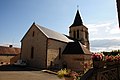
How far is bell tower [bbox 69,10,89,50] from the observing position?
4078 centimetres

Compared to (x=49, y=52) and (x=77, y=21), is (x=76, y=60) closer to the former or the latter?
(x=49, y=52)

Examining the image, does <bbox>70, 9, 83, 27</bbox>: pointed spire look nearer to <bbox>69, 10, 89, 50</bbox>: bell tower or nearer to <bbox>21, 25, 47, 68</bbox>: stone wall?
<bbox>69, 10, 89, 50</bbox>: bell tower

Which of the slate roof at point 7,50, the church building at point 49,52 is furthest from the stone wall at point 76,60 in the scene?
the slate roof at point 7,50

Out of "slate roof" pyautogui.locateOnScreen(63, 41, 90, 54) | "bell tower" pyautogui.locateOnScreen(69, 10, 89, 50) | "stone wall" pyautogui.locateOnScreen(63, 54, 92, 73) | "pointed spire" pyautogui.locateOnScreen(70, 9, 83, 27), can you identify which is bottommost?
"stone wall" pyautogui.locateOnScreen(63, 54, 92, 73)

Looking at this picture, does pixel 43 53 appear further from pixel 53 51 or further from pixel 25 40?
pixel 25 40

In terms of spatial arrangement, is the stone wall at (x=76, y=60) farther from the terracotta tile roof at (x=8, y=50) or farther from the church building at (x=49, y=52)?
the terracotta tile roof at (x=8, y=50)

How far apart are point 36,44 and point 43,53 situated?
2648 mm

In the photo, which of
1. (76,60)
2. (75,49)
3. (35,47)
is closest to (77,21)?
(75,49)

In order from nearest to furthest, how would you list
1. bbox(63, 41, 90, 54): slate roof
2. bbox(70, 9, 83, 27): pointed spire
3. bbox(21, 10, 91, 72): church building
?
1. bbox(21, 10, 91, 72): church building
2. bbox(63, 41, 90, 54): slate roof
3. bbox(70, 9, 83, 27): pointed spire

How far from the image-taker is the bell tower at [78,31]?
1606 inches

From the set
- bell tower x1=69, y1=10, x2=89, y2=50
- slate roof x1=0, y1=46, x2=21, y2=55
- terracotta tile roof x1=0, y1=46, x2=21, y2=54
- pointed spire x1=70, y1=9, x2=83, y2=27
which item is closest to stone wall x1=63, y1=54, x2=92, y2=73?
bell tower x1=69, y1=10, x2=89, y2=50

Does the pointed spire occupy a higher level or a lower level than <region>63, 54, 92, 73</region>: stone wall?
higher

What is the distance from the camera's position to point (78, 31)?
134 feet

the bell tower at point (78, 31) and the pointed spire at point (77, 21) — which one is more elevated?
the pointed spire at point (77, 21)
